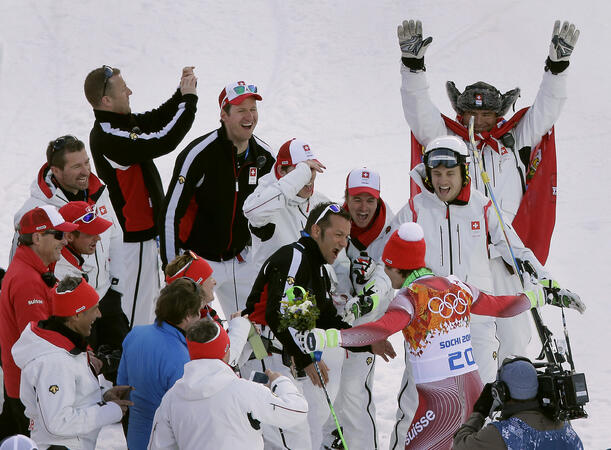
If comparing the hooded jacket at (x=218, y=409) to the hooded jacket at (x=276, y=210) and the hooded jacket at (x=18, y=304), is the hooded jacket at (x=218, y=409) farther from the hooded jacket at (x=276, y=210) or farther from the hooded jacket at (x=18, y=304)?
the hooded jacket at (x=276, y=210)

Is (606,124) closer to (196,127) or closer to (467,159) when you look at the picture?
(196,127)

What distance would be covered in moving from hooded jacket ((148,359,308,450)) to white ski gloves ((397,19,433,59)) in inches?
146

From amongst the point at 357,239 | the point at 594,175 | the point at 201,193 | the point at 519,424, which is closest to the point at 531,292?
the point at 357,239

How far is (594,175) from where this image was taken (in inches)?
578

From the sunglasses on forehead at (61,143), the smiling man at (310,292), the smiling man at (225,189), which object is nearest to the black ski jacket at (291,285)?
the smiling man at (310,292)

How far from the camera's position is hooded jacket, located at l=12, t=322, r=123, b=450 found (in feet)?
16.0

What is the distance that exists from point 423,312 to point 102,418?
183 cm

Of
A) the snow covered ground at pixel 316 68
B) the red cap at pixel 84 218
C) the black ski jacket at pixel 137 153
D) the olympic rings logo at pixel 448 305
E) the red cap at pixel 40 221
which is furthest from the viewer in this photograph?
the snow covered ground at pixel 316 68

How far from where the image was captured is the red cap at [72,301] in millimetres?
4988

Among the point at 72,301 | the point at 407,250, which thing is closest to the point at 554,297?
the point at 407,250

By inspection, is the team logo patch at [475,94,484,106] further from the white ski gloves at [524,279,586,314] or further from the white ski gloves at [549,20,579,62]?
the white ski gloves at [524,279,586,314]

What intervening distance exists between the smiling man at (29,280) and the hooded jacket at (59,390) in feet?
1.83

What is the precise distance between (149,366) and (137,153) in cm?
263

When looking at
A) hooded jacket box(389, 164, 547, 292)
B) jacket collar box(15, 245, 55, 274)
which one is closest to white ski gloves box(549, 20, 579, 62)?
hooded jacket box(389, 164, 547, 292)
